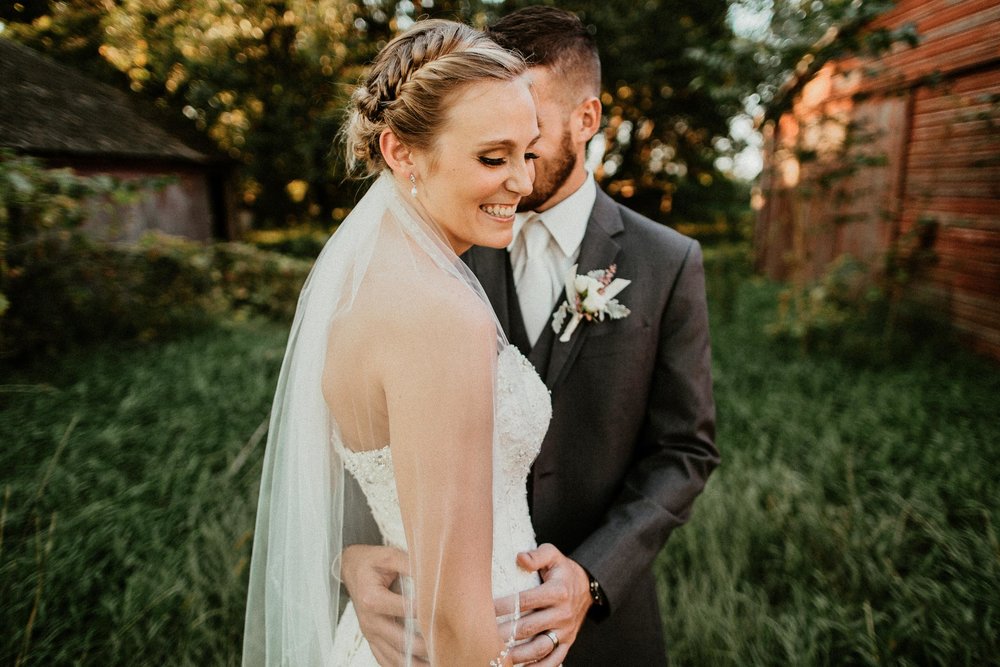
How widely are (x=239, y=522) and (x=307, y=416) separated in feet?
7.93

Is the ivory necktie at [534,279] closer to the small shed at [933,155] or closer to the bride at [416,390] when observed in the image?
the bride at [416,390]

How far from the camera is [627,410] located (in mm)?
1678

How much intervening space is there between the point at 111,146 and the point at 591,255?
926 cm

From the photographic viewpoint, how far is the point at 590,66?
1891 millimetres

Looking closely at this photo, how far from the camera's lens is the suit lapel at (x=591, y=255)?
161 centimetres

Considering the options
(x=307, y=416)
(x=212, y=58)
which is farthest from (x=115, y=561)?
(x=212, y=58)

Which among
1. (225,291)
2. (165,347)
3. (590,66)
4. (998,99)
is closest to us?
(590,66)

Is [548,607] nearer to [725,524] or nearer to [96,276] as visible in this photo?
[725,524]

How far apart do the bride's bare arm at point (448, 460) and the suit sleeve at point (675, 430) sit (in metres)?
0.60

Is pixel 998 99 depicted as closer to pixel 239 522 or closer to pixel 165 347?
pixel 239 522

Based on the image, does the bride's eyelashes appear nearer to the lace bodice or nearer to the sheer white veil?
the sheer white veil

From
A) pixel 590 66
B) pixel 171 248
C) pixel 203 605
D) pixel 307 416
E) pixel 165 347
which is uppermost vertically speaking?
pixel 590 66

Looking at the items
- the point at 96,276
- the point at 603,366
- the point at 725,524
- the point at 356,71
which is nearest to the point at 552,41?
the point at 603,366

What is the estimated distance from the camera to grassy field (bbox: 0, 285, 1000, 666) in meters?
2.51
